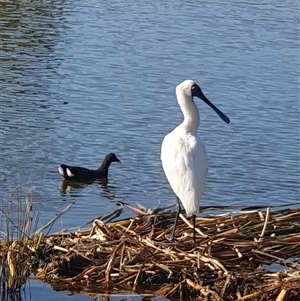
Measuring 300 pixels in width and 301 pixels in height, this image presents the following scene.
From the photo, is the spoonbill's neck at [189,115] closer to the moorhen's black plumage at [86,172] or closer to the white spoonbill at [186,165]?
the white spoonbill at [186,165]

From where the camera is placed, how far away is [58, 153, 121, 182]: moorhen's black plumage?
14.2 metres

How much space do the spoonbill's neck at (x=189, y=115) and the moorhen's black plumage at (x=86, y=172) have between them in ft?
15.2

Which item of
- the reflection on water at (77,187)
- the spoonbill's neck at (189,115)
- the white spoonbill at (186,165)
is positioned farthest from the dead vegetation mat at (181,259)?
the reflection on water at (77,187)

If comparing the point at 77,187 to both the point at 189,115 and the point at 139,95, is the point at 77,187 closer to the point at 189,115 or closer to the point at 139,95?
the point at 139,95

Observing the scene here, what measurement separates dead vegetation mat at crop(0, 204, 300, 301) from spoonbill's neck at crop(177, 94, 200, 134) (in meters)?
0.87

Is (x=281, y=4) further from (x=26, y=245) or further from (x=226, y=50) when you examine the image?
(x=26, y=245)

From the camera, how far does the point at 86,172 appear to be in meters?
14.6

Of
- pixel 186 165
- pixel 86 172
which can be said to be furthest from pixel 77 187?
pixel 186 165

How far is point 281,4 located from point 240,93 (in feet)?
31.9

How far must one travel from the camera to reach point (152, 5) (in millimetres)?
27484

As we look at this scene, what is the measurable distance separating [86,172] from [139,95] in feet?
13.5

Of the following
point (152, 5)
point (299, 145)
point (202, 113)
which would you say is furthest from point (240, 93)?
point (152, 5)

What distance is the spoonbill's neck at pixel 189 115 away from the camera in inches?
377

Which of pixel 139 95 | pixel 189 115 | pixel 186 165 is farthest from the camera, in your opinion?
pixel 139 95
